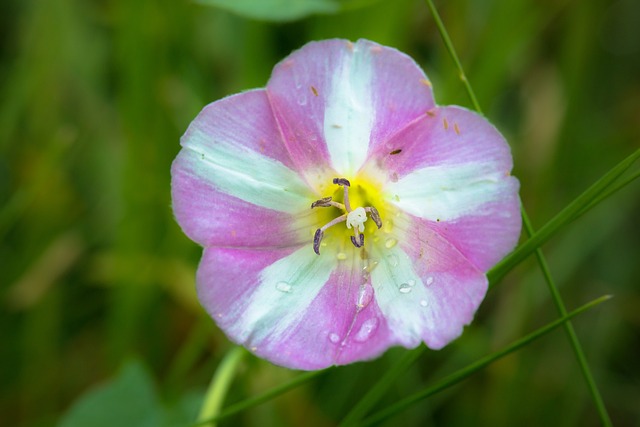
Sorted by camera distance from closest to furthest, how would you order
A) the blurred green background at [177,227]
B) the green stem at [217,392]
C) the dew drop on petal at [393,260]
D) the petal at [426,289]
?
the petal at [426,289]
the dew drop on petal at [393,260]
the green stem at [217,392]
the blurred green background at [177,227]

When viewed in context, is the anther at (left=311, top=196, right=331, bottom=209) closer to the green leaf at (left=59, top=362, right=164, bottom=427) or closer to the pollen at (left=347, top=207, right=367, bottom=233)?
the pollen at (left=347, top=207, right=367, bottom=233)

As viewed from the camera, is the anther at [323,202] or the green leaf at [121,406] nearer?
the anther at [323,202]

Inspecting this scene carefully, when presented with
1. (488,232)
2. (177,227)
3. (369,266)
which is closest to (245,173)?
(369,266)

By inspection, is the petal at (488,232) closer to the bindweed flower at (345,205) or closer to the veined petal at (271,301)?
the bindweed flower at (345,205)

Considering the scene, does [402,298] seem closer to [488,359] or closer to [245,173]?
[488,359]

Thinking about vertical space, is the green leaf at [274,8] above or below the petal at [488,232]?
above

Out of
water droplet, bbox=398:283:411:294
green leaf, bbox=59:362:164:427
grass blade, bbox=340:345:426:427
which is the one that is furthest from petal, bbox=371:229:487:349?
green leaf, bbox=59:362:164:427

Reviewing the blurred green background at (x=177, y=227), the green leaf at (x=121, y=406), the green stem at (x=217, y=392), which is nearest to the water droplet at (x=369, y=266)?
the green stem at (x=217, y=392)
